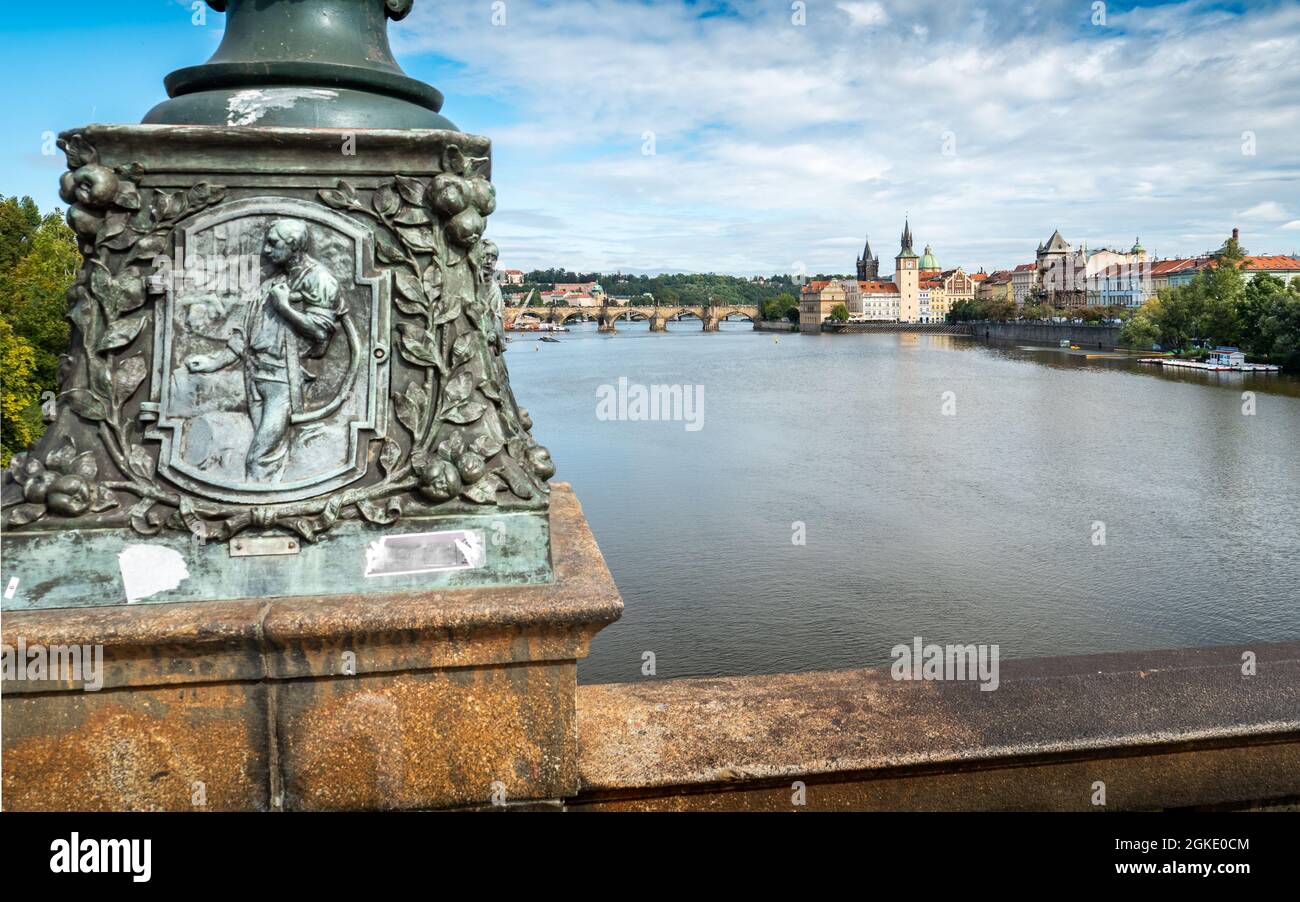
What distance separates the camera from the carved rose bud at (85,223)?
221cm

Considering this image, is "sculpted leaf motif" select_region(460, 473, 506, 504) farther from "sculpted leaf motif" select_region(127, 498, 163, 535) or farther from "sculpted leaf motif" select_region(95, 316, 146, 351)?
"sculpted leaf motif" select_region(95, 316, 146, 351)

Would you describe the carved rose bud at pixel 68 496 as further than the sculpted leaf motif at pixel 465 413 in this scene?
No

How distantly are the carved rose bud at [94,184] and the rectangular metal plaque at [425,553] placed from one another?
38.3 inches

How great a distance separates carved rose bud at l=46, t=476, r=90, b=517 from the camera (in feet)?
7.09

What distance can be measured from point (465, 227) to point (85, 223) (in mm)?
837

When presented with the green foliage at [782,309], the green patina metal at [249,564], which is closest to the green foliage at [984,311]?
the green foliage at [782,309]

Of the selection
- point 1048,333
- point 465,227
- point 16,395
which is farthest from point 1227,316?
point 465,227

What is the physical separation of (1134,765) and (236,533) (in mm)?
2170

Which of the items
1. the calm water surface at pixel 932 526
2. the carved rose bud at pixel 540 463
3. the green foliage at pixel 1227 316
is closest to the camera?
the carved rose bud at pixel 540 463

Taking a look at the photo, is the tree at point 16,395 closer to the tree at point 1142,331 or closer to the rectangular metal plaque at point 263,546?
the rectangular metal plaque at point 263,546

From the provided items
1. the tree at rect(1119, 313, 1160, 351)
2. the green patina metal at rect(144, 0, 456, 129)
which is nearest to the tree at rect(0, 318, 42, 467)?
the green patina metal at rect(144, 0, 456, 129)

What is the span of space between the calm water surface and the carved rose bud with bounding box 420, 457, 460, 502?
737 centimetres

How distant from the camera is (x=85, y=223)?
2.23m

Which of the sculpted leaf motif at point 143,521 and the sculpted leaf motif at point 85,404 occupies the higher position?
the sculpted leaf motif at point 85,404
